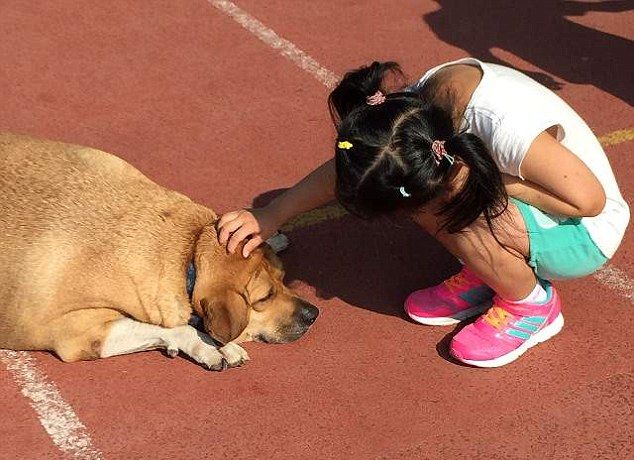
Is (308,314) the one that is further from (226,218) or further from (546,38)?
(546,38)

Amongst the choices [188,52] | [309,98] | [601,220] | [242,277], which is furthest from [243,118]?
[601,220]

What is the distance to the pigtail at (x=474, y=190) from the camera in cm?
461

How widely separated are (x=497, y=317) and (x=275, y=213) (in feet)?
4.03

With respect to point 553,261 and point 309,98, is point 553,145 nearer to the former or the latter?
point 553,261

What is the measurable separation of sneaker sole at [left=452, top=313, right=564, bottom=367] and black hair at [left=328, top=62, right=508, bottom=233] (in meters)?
0.93

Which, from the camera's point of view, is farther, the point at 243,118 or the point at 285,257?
the point at 243,118

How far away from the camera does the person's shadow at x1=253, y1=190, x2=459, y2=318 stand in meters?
5.90

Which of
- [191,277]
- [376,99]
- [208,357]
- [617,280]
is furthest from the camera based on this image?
[617,280]

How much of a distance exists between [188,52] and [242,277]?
10.9ft

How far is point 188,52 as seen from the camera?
805cm

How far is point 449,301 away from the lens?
5.64 metres

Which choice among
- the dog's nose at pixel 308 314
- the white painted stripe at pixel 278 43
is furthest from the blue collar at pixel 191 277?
the white painted stripe at pixel 278 43

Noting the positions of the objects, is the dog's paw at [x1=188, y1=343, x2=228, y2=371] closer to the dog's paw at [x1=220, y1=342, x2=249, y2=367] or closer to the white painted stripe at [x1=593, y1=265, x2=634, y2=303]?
the dog's paw at [x1=220, y1=342, x2=249, y2=367]

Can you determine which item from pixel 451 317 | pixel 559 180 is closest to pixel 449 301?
pixel 451 317
